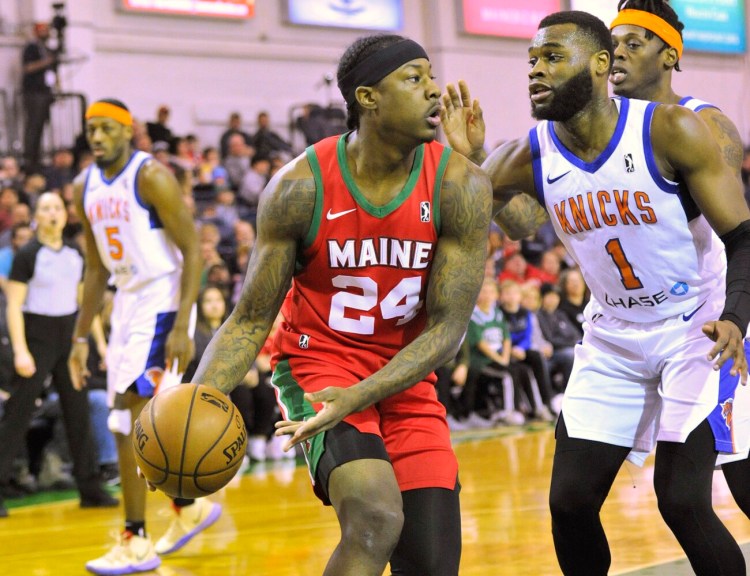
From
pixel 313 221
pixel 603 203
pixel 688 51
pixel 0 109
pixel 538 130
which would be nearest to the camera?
pixel 313 221

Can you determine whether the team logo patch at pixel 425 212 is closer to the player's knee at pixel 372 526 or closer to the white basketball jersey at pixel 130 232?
the player's knee at pixel 372 526

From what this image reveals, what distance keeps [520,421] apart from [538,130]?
7790 millimetres

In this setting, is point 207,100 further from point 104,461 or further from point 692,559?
point 692,559

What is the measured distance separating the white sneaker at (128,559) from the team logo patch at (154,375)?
779 millimetres

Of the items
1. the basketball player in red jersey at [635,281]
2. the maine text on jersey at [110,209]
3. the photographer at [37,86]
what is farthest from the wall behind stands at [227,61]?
the basketball player in red jersey at [635,281]

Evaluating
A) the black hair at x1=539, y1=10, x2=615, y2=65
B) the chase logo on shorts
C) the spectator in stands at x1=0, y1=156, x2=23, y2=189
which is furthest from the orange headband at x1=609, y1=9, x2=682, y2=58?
the spectator in stands at x1=0, y1=156, x2=23, y2=189

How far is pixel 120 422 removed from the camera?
615 cm

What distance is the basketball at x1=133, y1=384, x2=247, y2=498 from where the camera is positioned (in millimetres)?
3314

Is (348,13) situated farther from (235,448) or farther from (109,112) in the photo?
(235,448)

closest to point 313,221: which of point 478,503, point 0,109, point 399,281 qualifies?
point 399,281

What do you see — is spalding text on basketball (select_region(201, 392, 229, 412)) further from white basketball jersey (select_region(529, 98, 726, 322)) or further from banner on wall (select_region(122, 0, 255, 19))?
banner on wall (select_region(122, 0, 255, 19))

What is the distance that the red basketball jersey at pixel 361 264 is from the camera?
362 centimetres

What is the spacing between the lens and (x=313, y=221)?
142 inches

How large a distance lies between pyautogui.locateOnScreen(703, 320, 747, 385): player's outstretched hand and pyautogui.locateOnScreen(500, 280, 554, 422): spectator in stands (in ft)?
27.8
